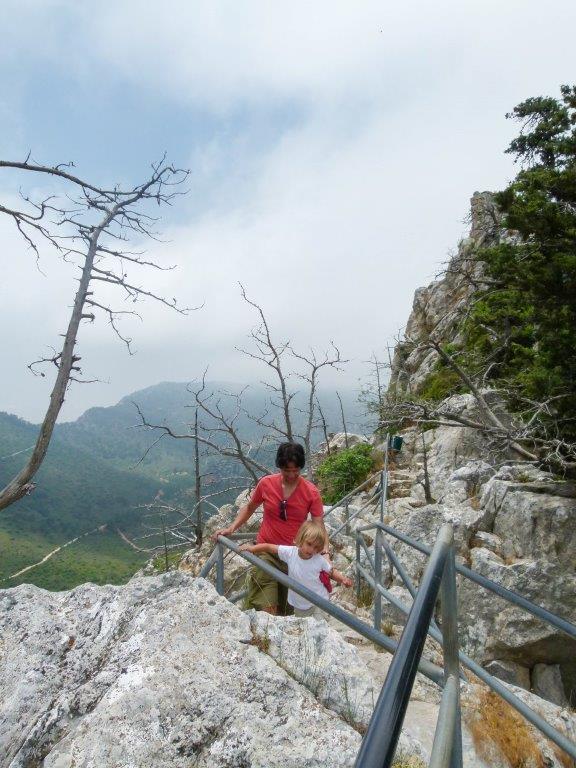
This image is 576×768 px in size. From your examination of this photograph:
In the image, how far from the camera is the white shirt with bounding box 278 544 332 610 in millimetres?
4238

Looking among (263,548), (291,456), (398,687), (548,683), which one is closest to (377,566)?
(263,548)

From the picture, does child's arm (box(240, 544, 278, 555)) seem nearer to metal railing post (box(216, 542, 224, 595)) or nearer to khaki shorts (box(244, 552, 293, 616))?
khaki shorts (box(244, 552, 293, 616))

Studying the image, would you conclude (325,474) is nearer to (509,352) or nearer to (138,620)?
(509,352)

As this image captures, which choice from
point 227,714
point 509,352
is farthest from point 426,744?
point 509,352

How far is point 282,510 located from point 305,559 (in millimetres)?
584

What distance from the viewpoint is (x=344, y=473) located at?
65.6 feet

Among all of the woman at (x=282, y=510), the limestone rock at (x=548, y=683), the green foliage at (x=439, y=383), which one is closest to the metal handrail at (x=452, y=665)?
the woman at (x=282, y=510)

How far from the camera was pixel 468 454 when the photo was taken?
14.2 m

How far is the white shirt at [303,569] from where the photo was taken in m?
4.24

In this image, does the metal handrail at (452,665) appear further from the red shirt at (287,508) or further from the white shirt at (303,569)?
the red shirt at (287,508)

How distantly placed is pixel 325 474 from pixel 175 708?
18327mm

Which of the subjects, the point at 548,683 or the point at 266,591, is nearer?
the point at 266,591

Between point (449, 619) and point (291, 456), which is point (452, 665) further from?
point (291, 456)

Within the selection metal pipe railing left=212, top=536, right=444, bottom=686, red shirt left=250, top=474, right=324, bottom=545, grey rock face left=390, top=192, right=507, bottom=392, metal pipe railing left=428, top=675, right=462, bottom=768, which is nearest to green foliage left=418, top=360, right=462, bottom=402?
grey rock face left=390, top=192, right=507, bottom=392
